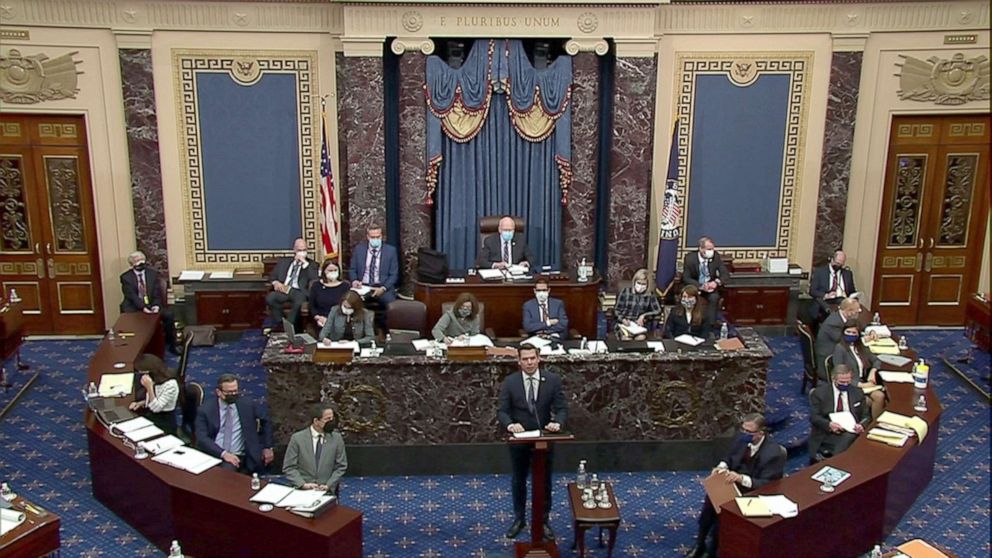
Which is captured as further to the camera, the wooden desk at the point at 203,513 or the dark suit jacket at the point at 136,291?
the dark suit jacket at the point at 136,291

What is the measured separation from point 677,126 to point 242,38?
5239 millimetres

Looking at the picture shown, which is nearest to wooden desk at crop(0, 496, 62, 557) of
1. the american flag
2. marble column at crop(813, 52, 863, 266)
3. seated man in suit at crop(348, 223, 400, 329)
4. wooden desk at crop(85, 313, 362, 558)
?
wooden desk at crop(85, 313, 362, 558)

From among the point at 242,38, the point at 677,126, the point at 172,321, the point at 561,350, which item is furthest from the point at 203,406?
the point at 677,126

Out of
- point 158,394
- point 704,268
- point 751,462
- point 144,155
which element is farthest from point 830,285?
point 144,155

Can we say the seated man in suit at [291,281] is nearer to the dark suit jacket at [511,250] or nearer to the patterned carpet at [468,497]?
the patterned carpet at [468,497]

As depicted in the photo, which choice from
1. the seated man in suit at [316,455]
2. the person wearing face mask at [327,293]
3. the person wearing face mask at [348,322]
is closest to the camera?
the seated man in suit at [316,455]

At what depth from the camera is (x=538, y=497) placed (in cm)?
732

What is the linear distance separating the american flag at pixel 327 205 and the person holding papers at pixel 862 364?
5737 mm

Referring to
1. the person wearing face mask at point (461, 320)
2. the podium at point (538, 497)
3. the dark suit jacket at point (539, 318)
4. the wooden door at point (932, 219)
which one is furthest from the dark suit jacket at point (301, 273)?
the wooden door at point (932, 219)

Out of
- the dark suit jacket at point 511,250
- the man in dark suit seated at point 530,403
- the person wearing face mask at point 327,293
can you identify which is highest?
the dark suit jacket at point 511,250

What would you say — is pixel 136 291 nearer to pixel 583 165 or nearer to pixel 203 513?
pixel 203 513

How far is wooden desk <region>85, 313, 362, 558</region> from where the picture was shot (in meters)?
6.73

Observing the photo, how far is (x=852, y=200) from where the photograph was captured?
41.4 ft

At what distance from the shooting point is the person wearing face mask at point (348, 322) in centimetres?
962
